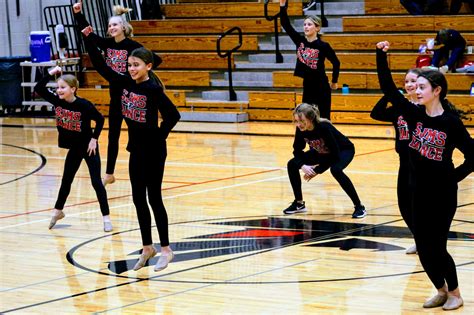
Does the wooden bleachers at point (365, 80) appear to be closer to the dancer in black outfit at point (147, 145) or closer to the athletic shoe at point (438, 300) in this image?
the dancer in black outfit at point (147, 145)

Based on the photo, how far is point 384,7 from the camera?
18.7m

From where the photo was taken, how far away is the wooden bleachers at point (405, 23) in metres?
17.4

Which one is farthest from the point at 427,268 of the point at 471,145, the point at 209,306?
the point at 209,306

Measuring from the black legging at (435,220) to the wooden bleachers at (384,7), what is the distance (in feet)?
43.8

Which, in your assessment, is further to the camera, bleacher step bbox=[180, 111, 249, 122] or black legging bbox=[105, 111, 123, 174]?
bleacher step bbox=[180, 111, 249, 122]

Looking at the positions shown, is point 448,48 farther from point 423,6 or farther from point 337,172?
point 337,172

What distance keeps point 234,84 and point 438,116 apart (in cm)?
1333

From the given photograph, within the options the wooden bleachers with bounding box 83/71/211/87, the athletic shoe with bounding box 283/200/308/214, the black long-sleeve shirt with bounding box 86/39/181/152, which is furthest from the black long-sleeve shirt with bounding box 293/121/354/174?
the wooden bleachers with bounding box 83/71/211/87

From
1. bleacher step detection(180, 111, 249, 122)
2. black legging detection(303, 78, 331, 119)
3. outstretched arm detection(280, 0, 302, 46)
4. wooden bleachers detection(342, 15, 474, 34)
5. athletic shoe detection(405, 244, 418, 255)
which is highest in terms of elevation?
outstretched arm detection(280, 0, 302, 46)

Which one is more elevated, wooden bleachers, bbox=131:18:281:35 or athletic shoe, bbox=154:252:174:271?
wooden bleachers, bbox=131:18:281:35

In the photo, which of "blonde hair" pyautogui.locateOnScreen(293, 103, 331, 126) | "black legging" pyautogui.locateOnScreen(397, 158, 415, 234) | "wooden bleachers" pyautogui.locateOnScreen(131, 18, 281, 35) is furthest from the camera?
"wooden bleachers" pyautogui.locateOnScreen(131, 18, 281, 35)

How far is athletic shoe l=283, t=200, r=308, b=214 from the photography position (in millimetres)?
9234

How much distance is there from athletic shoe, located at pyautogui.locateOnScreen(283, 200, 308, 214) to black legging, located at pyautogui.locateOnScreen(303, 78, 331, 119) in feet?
5.36

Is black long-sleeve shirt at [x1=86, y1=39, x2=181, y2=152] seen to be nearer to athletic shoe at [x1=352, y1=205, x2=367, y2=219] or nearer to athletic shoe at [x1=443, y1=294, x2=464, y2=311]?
athletic shoe at [x1=443, y1=294, x2=464, y2=311]
